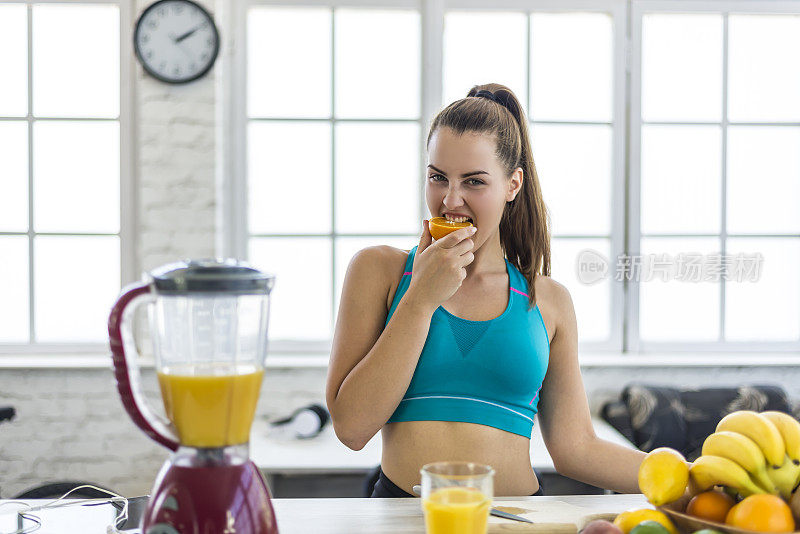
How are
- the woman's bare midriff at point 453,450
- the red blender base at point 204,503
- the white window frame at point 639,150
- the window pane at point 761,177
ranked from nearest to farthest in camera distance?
the red blender base at point 204,503, the woman's bare midriff at point 453,450, the white window frame at point 639,150, the window pane at point 761,177

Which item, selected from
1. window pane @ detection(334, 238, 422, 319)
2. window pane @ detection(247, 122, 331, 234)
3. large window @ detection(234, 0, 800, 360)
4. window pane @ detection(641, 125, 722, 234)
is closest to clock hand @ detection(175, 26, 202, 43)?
large window @ detection(234, 0, 800, 360)

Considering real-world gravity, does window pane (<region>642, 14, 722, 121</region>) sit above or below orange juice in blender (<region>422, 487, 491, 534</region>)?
above

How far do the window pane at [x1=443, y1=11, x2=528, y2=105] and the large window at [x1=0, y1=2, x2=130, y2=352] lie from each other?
4.55 feet

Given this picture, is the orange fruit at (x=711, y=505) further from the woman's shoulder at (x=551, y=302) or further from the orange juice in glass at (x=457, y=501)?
the woman's shoulder at (x=551, y=302)

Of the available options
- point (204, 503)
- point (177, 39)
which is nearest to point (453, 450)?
point (204, 503)

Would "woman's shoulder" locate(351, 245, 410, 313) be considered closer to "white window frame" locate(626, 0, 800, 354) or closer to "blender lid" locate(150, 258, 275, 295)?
"blender lid" locate(150, 258, 275, 295)

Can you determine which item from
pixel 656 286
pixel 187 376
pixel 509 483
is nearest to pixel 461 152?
pixel 509 483

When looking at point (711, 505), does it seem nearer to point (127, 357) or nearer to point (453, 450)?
point (453, 450)

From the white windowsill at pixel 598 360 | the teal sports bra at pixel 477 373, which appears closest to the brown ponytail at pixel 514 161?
the teal sports bra at pixel 477 373

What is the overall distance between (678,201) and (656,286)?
387mm

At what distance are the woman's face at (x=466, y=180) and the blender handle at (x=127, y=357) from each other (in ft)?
2.23

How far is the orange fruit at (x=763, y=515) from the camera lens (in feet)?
2.70

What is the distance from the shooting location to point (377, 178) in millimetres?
3113

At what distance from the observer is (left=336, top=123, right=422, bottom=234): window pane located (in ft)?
10.2
